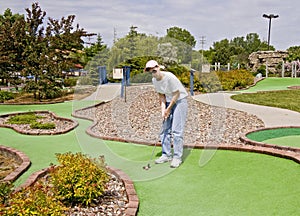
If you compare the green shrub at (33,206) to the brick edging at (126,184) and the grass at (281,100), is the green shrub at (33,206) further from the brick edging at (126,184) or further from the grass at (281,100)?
the grass at (281,100)

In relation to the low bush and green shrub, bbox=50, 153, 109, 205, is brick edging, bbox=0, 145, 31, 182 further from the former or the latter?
green shrub, bbox=50, 153, 109, 205

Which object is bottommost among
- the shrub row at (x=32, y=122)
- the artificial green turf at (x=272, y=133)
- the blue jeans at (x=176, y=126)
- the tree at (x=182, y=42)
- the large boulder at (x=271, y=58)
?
the shrub row at (x=32, y=122)

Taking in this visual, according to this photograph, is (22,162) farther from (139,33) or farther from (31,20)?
(31,20)

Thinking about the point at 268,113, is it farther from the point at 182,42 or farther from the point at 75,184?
the point at 75,184

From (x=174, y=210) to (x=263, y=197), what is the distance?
94 cm

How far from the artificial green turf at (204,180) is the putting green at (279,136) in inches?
55.4

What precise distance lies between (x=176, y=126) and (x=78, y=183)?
5.82 ft

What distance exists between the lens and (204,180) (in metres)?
4.18

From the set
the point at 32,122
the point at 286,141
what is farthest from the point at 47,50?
the point at 286,141

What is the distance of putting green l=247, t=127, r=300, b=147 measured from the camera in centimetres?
632

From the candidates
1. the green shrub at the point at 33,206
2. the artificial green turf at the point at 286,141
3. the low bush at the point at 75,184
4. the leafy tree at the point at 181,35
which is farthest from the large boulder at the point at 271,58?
the green shrub at the point at 33,206

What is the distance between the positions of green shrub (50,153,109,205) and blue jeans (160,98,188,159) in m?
1.48

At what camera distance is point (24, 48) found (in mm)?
14234

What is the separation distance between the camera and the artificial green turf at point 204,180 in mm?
3412
